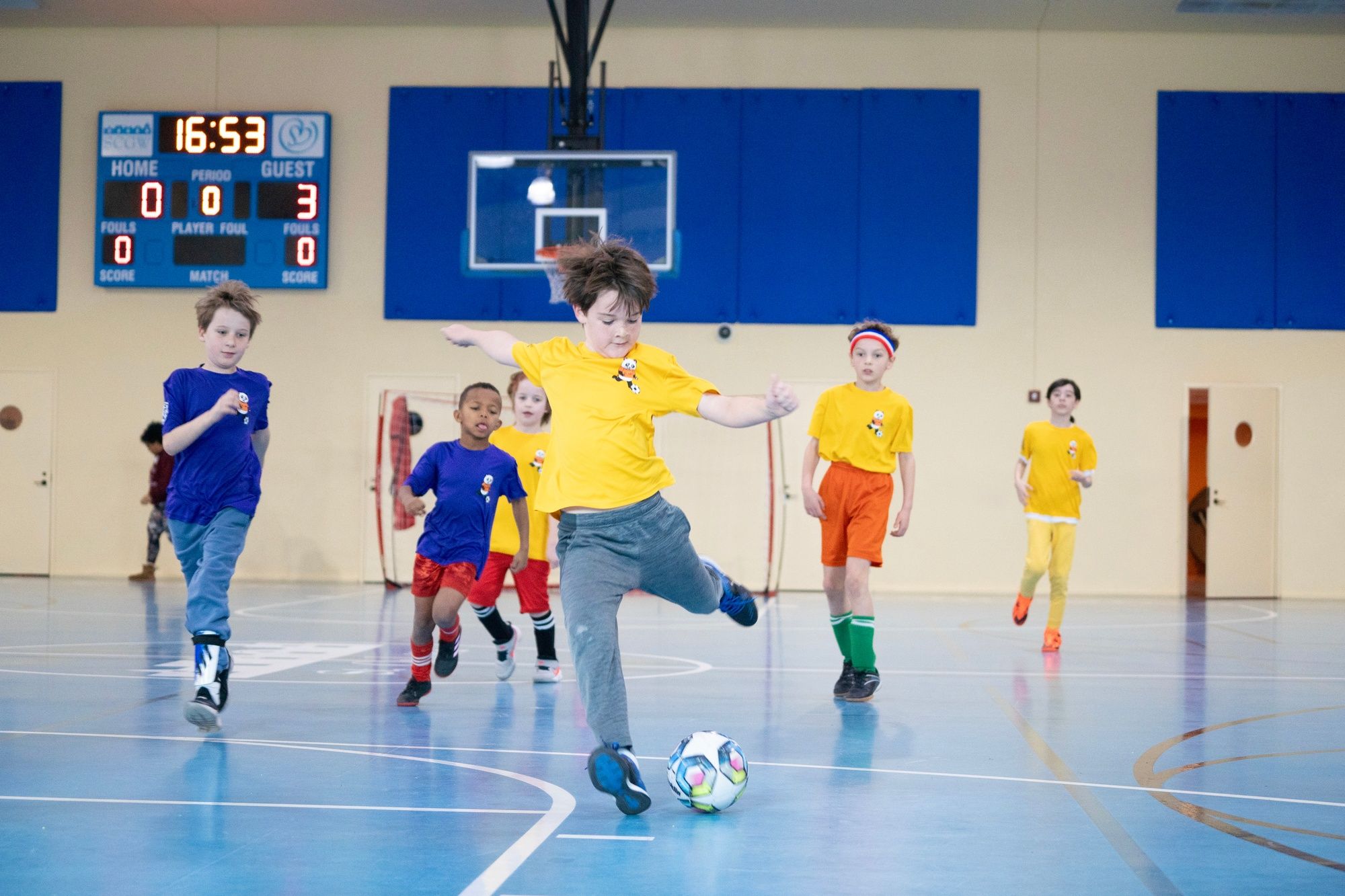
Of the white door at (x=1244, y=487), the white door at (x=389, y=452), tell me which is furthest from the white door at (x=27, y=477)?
the white door at (x=1244, y=487)

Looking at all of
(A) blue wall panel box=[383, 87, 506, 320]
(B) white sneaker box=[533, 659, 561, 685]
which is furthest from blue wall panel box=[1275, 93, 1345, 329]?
(B) white sneaker box=[533, 659, 561, 685]

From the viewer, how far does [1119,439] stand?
A: 1479 centimetres

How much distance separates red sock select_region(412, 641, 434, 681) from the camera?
5.86m

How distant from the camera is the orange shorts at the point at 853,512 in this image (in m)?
6.26

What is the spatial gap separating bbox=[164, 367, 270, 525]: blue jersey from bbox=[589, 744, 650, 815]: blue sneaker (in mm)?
2069

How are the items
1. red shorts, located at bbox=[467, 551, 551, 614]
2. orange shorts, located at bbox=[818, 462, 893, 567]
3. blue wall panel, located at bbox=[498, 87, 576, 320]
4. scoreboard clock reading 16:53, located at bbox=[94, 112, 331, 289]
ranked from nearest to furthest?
orange shorts, located at bbox=[818, 462, 893, 567] → red shorts, located at bbox=[467, 551, 551, 614] → scoreboard clock reading 16:53, located at bbox=[94, 112, 331, 289] → blue wall panel, located at bbox=[498, 87, 576, 320]

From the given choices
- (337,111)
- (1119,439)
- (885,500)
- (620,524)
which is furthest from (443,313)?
(620,524)

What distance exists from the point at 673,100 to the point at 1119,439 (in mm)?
6591

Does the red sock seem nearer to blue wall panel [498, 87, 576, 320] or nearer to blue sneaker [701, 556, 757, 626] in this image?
blue sneaker [701, 556, 757, 626]

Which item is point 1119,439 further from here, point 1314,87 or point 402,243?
point 402,243

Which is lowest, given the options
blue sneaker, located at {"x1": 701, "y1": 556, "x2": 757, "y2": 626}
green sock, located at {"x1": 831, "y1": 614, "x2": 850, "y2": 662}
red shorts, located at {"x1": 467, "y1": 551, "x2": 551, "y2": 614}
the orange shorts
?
green sock, located at {"x1": 831, "y1": 614, "x2": 850, "y2": 662}

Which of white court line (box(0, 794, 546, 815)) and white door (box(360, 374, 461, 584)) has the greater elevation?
white door (box(360, 374, 461, 584))

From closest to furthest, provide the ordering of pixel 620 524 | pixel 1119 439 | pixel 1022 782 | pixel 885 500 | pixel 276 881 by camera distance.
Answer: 1. pixel 276 881
2. pixel 620 524
3. pixel 1022 782
4. pixel 885 500
5. pixel 1119 439

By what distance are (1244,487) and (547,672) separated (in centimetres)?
1095
